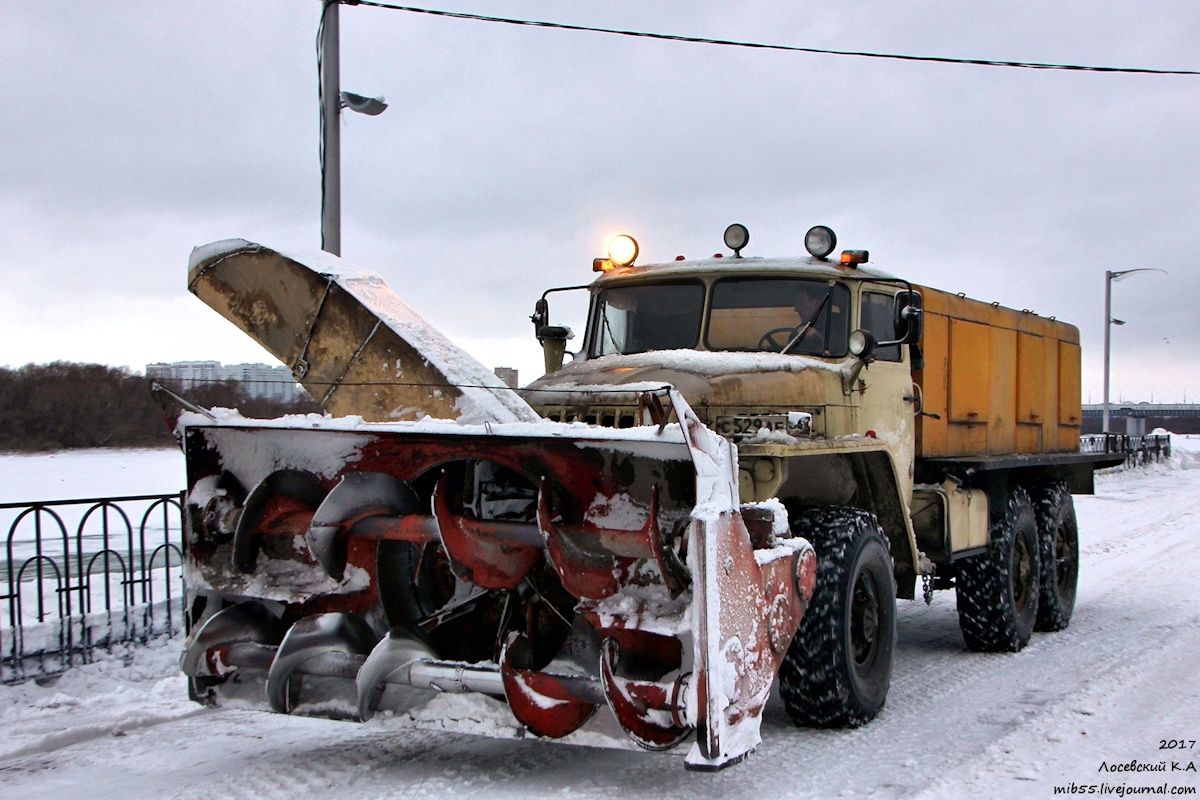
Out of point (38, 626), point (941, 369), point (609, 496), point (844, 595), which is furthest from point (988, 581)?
point (38, 626)

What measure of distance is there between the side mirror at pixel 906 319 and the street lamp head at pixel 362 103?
4699mm

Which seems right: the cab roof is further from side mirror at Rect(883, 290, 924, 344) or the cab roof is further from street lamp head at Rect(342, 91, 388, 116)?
street lamp head at Rect(342, 91, 388, 116)

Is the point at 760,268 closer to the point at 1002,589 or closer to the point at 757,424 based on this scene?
the point at 757,424

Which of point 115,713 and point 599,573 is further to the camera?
point 115,713

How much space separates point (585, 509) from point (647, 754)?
3.94 ft

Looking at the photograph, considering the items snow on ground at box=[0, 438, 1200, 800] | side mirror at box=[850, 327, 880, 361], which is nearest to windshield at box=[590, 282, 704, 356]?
side mirror at box=[850, 327, 880, 361]

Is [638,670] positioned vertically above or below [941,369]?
below

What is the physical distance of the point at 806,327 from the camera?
6.38m

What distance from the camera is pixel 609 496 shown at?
14.8ft

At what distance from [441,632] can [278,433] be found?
1.16 meters

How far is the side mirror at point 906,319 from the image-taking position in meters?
6.18

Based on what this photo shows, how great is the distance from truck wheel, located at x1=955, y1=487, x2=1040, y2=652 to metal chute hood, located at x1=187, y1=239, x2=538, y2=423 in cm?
431

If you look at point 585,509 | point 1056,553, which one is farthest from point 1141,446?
point 585,509

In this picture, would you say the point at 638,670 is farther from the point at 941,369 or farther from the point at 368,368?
the point at 941,369
